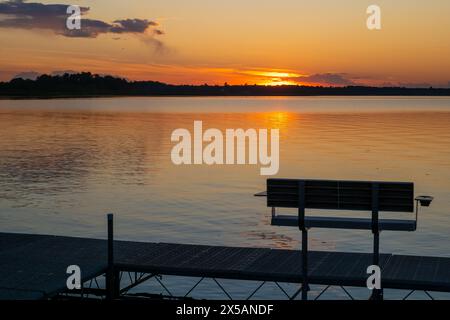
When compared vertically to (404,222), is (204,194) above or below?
below

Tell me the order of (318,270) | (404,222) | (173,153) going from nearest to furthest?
(404,222), (318,270), (173,153)

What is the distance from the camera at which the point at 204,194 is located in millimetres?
41781

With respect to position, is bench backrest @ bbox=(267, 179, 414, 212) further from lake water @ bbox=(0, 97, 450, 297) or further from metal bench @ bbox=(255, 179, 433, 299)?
lake water @ bbox=(0, 97, 450, 297)

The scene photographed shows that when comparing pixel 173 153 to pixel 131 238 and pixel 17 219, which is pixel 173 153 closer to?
pixel 17 219

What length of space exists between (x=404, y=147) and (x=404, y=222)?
5967 cm

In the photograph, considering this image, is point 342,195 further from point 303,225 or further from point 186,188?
point 186,188

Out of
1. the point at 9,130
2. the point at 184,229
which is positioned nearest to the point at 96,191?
the point at 184,229

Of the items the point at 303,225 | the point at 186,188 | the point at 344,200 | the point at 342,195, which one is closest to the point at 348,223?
the point at 344,200

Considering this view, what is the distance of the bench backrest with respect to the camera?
1520cm

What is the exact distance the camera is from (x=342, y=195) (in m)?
15.6

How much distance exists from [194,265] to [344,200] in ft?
13.0

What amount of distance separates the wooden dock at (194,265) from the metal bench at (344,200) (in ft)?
2.27

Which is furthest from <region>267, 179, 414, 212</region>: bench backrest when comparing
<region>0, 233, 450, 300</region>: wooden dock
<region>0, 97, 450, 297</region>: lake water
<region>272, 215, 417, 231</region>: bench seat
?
<region>0, 97, 450, 297</region>: lake water

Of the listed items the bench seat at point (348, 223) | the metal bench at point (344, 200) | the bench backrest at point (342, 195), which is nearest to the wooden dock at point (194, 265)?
the metal bench at point (344, 200)
